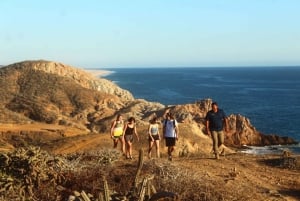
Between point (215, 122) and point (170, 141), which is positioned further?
point (170, 141)

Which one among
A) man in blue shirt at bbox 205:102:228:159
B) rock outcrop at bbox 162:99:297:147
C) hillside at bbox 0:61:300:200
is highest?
man in blue shirt at bbox 205:102:228:159

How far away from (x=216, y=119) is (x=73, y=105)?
40.1m

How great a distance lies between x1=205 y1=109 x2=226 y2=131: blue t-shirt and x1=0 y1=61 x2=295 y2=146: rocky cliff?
1993 cm

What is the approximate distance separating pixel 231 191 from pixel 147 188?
2.26 meters

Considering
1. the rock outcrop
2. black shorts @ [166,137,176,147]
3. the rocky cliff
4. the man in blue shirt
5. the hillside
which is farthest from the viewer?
the rocky cliff

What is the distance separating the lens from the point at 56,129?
31.1 meters

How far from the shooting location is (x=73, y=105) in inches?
2092

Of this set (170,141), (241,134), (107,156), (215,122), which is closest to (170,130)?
(170,141)

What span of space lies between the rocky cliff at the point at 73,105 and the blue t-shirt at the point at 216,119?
Result: 65.4 feet

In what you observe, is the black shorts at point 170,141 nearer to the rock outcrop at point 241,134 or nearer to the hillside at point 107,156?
the hillside at point 107,156

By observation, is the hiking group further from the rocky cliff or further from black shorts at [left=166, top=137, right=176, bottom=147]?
the rocky cliff

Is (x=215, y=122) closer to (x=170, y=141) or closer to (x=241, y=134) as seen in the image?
(x=170, y=141)

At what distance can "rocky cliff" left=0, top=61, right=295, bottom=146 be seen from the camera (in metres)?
42.0

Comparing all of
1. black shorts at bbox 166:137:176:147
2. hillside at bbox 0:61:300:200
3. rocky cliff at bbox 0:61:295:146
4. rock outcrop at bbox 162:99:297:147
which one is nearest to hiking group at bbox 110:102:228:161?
black shorts at bbox 166:137:176:147
